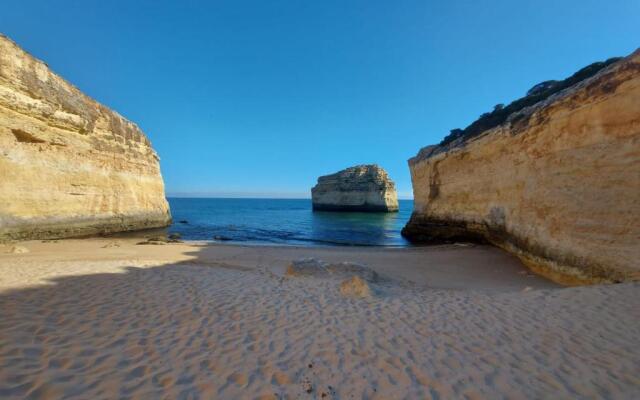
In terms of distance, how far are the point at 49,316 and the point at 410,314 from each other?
5.96 meters

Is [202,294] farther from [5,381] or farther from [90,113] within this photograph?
[90,113]

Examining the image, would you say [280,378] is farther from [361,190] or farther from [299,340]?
[361,190]

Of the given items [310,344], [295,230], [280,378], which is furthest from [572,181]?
[295,230]

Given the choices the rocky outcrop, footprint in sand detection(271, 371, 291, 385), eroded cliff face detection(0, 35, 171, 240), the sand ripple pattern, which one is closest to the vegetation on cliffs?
the sand ripple pattern

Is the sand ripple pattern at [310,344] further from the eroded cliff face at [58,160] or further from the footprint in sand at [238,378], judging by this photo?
the eroded cliff face at [58,160]

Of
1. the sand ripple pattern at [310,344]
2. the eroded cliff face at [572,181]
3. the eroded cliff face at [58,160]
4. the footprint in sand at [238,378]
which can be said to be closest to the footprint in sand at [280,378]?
the sand ripple pattern at [310,344]

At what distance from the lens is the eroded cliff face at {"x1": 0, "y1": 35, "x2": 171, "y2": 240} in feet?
39.6

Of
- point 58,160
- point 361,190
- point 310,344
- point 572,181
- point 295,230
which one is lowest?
point 295,230

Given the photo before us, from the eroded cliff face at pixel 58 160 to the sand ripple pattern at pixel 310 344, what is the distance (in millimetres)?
11933

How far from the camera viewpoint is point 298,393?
99.3 inches

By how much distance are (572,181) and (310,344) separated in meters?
9.46

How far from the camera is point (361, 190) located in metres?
50.2

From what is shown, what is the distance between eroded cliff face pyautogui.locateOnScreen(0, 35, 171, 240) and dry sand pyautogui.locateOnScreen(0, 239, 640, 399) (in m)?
9.59

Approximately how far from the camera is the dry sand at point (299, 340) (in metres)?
2.59
